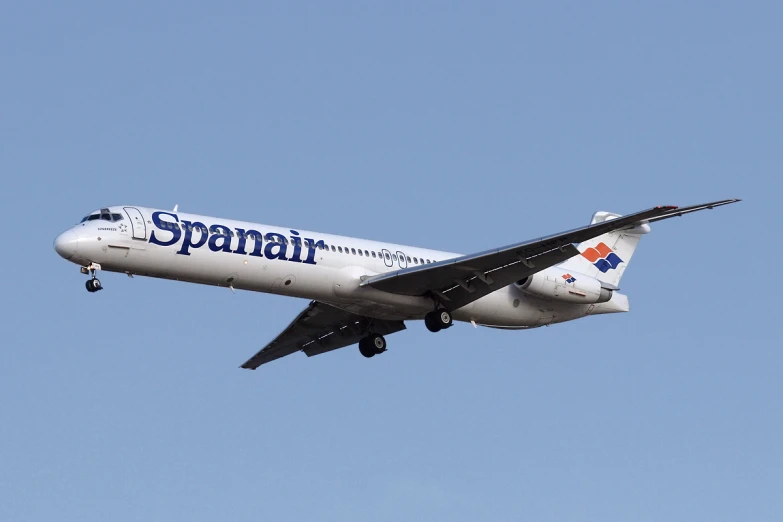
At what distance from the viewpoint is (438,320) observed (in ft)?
107

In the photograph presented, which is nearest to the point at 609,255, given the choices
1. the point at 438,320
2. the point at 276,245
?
the point at 438,320

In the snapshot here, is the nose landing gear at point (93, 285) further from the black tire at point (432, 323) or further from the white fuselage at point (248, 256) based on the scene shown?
the black tire at point (432, 323)

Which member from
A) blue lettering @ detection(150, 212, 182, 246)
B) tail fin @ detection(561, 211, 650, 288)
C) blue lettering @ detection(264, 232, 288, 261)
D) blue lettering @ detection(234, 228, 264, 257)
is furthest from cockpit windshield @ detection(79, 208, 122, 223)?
tail fin @ detection(561, 211, 650, 288)

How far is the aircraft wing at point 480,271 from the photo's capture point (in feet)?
101

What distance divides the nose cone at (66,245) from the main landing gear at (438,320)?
8872mm

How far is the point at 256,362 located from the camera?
121 feet

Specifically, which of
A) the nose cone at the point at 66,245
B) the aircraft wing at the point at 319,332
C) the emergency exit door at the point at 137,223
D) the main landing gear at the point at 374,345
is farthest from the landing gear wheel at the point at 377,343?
the nose cone at the point at 66,245

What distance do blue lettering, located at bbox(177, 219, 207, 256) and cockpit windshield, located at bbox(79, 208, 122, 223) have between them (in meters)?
1.47

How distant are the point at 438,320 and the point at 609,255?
6584 millimetres

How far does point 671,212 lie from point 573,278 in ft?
21.0

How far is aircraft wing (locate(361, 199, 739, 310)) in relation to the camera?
101 feet

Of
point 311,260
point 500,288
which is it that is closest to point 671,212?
point 500,288

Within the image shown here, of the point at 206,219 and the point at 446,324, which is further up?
the point at 206,219

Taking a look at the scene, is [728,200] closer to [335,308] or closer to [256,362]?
[335,308]
